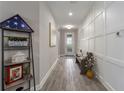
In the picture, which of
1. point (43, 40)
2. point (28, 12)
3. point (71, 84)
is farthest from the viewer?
point (43, 40)

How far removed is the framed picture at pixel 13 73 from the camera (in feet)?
6.81

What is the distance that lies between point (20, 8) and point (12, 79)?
1.49 metres

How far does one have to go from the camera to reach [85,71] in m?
4.27

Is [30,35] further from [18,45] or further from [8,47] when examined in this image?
[8,47]

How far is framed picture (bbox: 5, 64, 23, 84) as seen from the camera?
6.81 feet

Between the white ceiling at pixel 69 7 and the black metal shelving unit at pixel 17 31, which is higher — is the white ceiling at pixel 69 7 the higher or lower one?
the higher one

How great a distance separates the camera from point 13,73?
7.09ft

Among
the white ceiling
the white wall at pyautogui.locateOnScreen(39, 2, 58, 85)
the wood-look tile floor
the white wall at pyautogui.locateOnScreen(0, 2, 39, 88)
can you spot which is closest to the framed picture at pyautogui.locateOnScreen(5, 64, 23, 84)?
the white wall at pyautogui.locateOnScreen(0, 2, 39, 88)

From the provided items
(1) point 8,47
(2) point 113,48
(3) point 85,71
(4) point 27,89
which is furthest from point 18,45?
(3) point 85,71

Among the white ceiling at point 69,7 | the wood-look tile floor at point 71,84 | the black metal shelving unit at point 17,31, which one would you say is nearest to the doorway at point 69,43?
the white ceiling at point 69,7

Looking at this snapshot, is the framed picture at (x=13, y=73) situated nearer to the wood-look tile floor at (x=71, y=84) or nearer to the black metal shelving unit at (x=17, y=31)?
the black metal shelving unit at (x=17, y=31)

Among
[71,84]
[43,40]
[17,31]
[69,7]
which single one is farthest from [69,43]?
[17,31]

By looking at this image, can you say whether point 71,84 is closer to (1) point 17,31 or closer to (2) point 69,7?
(1) point 17,31

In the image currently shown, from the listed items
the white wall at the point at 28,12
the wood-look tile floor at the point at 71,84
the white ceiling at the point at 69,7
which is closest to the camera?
the white wall at the point at 28,12
